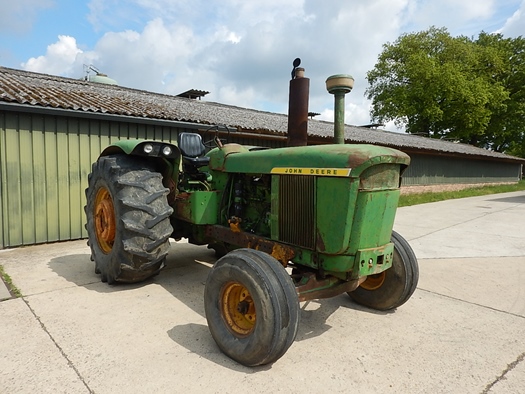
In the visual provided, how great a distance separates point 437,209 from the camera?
447 inches

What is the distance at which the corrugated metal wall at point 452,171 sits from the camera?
16766 millimetres

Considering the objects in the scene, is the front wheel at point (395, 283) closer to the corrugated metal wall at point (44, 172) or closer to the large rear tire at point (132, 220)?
the large rear tire at point (132, 220)

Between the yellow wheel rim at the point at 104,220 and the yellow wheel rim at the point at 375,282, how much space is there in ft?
8.48

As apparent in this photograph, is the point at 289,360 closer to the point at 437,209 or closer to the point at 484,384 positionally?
the point at 484,384

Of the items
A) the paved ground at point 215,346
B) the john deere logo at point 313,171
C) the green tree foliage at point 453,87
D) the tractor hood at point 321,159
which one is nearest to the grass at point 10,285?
the paved ground at point 215,346

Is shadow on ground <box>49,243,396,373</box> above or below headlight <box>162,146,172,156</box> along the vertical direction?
below

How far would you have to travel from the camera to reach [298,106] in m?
3.17

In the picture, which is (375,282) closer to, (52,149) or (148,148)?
(148,148)

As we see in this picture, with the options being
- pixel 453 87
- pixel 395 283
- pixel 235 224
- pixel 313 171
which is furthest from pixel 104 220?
pixel 453 87

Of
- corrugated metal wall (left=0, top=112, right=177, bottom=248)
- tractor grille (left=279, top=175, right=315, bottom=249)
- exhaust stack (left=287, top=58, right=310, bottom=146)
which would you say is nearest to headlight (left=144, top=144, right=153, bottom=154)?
exhaust stack (left=287, top=58, right=310, bottom=146)

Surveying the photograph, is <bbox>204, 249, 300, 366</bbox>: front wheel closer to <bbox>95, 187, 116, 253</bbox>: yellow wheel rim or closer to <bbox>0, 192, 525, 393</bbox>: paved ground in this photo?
<bbox>0, 192, 525, 393</bbox>: paved ground

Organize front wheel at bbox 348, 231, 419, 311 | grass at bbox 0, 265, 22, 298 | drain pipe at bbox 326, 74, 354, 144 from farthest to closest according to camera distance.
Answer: grass at bbox 0, 265, 22, 298
front wheel at bbox 348, 231, 419, 311
drain pipe at bbox 326, 74, 354, 144

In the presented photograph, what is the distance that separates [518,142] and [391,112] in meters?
14.5

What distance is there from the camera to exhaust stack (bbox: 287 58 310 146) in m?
3.16
